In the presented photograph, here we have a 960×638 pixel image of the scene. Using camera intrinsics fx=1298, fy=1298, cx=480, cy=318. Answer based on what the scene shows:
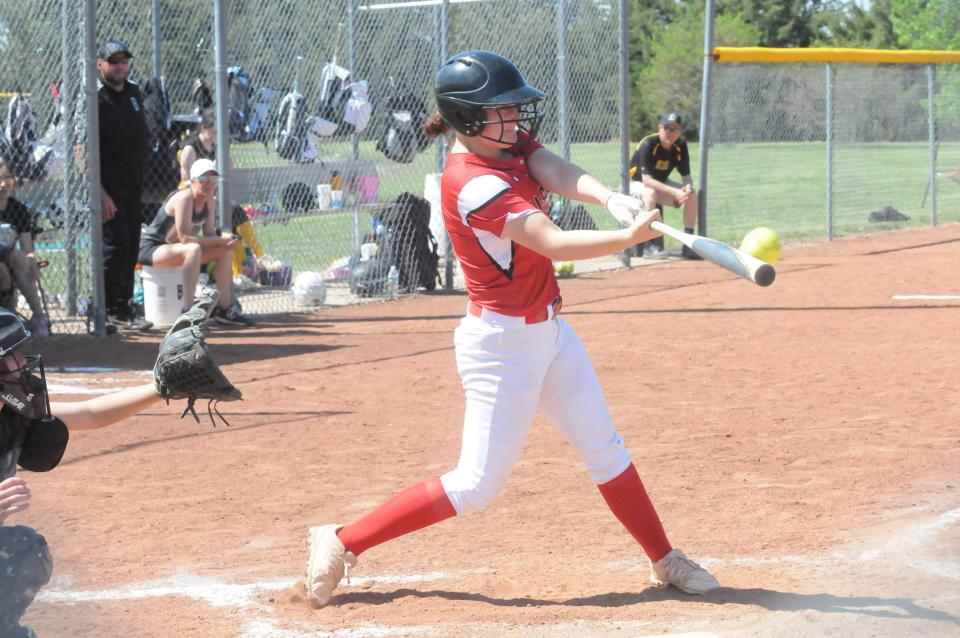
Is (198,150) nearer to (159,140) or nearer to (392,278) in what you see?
(159,140)

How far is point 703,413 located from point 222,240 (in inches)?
184

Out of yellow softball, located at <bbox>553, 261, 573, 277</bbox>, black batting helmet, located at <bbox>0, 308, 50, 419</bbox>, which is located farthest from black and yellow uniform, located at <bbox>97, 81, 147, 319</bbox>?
black batting helmet, located at <bbox>0, 308, 50, 419</bbox>

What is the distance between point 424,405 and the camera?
24.8ft

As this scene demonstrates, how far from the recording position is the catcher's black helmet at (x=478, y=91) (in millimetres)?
3898

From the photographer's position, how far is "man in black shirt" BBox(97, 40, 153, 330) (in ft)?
33.7

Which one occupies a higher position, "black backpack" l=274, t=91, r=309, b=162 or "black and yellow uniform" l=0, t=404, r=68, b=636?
"black backpack" l=274, t=91, r=309, b=162

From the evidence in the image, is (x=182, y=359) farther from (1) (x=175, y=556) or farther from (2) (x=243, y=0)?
(2) (x=243, y=0)

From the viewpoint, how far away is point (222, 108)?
420 inches

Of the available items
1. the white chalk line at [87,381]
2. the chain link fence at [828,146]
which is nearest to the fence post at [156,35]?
the white chalk line at [87,381]

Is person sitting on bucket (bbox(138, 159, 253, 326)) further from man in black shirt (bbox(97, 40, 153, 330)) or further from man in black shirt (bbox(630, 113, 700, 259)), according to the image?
man in black shirt (bbox(630, 113, 700, 259))

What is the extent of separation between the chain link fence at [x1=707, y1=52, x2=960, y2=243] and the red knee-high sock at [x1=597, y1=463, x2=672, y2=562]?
42.8 feet

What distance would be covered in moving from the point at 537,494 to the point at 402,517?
149 cm

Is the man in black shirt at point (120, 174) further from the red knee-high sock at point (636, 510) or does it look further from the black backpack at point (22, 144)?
the red knee-high sock at point (636, 510)

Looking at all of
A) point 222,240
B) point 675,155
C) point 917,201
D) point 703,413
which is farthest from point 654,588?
point 917,201
